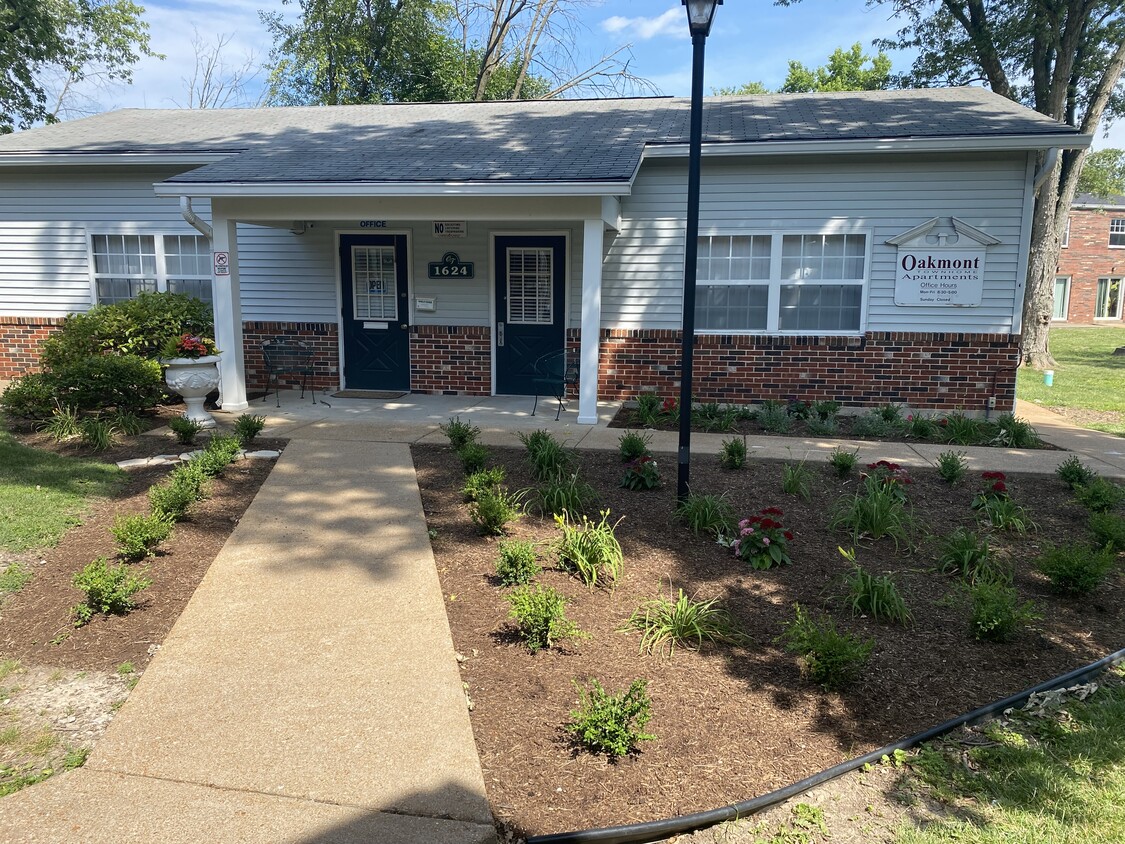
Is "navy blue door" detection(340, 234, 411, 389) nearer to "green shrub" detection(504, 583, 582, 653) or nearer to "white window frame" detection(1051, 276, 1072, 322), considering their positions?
"green shrub" detection(504, 583, 582, 653)

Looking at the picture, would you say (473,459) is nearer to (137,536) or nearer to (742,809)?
(137,536)

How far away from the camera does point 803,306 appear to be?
1062cm

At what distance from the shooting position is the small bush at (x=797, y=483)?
6415 millimetres

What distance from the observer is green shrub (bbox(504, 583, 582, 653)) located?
3.98 m

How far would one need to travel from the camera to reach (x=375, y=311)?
11.8 m

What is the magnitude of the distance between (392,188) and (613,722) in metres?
7.47

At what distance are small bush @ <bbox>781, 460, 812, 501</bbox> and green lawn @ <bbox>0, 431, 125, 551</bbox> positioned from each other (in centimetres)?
538

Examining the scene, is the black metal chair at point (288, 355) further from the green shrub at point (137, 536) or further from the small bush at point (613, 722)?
Answer: the small bush at point (613, 722)

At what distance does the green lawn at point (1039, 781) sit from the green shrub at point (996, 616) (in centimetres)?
53

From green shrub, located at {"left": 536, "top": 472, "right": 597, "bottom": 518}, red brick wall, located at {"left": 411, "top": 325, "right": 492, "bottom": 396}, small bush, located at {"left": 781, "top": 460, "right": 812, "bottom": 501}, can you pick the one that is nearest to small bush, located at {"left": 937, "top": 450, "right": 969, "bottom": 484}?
small bush, located at {"left": 781, "top": 460, "right": 812, "bottom": 501}

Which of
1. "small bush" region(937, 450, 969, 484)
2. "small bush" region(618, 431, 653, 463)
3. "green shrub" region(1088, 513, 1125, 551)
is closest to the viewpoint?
"green shrub" region(1088, 513, 1125, 551)

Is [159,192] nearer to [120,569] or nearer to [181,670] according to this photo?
[120,569]

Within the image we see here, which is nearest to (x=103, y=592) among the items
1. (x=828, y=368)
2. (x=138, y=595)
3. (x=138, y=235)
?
(x=138, y=595)

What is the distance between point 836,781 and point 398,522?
3.54 meters
